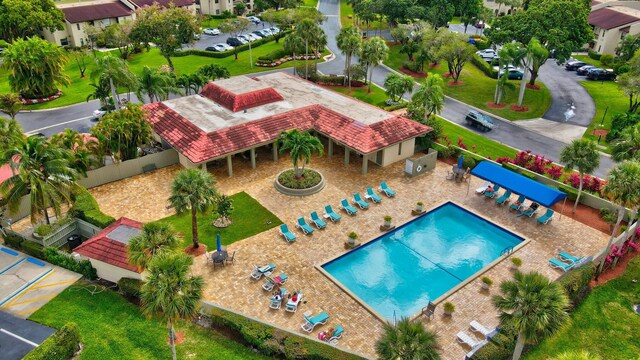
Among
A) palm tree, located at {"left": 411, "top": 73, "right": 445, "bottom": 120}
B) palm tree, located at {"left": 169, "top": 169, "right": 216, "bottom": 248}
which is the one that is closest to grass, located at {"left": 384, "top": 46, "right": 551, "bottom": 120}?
palm tree, located at {"left": 411, "top": 73, "right": 445, "bottom": 120}

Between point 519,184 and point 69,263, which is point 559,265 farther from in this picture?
point 69,263

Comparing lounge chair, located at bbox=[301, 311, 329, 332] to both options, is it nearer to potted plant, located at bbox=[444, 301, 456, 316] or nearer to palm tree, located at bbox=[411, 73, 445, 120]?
potted plant, located at bbox=[444, 301, 456, 316]

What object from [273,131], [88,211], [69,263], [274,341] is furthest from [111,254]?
[273,131]

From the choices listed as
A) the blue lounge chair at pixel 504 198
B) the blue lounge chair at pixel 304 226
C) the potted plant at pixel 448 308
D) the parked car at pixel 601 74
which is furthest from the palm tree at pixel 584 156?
the parked car at pixel 601 74

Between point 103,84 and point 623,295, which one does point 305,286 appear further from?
point 103,84

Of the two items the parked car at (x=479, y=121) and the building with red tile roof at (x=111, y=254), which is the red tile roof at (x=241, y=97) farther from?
the parked car at (x=479, y=121)

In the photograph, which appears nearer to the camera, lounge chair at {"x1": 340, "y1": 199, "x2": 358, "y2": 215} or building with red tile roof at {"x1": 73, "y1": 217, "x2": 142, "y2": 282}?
building with red tile roof at {"x1": 73, "y1": 217, "x2": 142, "y2": 282}
